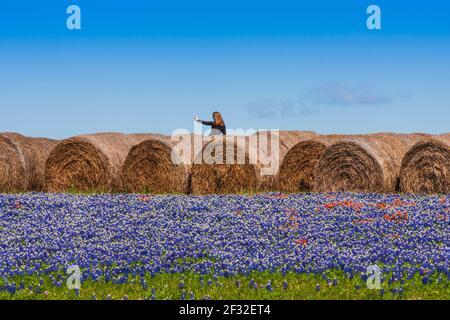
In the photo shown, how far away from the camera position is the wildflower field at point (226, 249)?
9703 millimetres

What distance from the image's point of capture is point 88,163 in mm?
24328

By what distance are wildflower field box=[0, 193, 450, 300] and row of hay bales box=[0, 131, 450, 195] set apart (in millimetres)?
3785

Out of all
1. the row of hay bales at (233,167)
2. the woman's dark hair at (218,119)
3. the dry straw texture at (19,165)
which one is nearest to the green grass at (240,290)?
the row of hay bales at (233,167)

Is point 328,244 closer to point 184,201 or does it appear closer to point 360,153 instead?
point 184,201

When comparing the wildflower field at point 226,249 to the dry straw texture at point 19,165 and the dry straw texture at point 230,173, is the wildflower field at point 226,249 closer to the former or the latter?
the dry straw texture at point 230,173

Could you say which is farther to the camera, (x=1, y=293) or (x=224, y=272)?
(x=224, y=272)

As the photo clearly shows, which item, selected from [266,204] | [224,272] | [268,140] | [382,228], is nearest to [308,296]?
[224,272]

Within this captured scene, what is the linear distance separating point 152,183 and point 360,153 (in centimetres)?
692

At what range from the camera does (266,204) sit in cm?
1708

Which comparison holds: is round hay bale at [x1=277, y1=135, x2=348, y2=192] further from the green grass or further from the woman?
the green grass

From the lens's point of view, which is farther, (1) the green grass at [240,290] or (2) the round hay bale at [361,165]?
(2) the round hay bale at [361,165]

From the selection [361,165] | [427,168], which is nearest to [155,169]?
[361,165]

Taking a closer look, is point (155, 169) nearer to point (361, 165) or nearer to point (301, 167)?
point (301, 167)

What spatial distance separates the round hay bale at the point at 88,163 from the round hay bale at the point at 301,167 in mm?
5528
